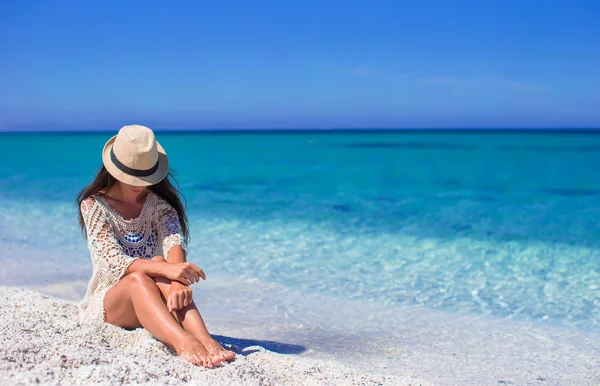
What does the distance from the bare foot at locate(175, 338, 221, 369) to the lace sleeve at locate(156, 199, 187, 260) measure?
0.75m

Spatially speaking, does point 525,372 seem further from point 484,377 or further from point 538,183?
point 538,183

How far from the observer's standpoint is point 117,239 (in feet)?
11.1

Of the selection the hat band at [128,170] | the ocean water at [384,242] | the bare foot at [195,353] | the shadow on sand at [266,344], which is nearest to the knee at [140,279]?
the bare foot at [195,353]

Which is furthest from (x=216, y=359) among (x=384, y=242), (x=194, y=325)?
(x=384, y=242)

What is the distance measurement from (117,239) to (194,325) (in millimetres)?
759

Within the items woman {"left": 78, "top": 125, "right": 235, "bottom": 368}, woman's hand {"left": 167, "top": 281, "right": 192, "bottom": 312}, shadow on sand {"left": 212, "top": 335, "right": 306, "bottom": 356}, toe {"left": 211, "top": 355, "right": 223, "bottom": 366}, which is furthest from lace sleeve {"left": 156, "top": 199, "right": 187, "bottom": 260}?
Result: toe {"left": 211, "top": 355, "right": 223, "bottom": 366}

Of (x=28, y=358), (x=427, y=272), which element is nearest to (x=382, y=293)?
A: (x=427, y=272)

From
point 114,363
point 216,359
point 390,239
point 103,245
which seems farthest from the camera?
point 390,239

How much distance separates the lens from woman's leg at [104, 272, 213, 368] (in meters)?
Result: 2.79

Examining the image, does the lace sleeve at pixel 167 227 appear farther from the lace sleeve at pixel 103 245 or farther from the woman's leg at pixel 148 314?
the woman's leg at pixel 148 314

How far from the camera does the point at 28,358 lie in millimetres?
2467

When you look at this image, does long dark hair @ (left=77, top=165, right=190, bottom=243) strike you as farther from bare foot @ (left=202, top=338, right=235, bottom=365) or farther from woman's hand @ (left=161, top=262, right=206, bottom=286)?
bare foot @ (left=202, top=338, right=235, bottom=365)

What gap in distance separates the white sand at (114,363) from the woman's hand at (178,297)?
0.65ft

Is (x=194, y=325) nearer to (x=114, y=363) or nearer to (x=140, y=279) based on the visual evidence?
(x=140, y=279)
